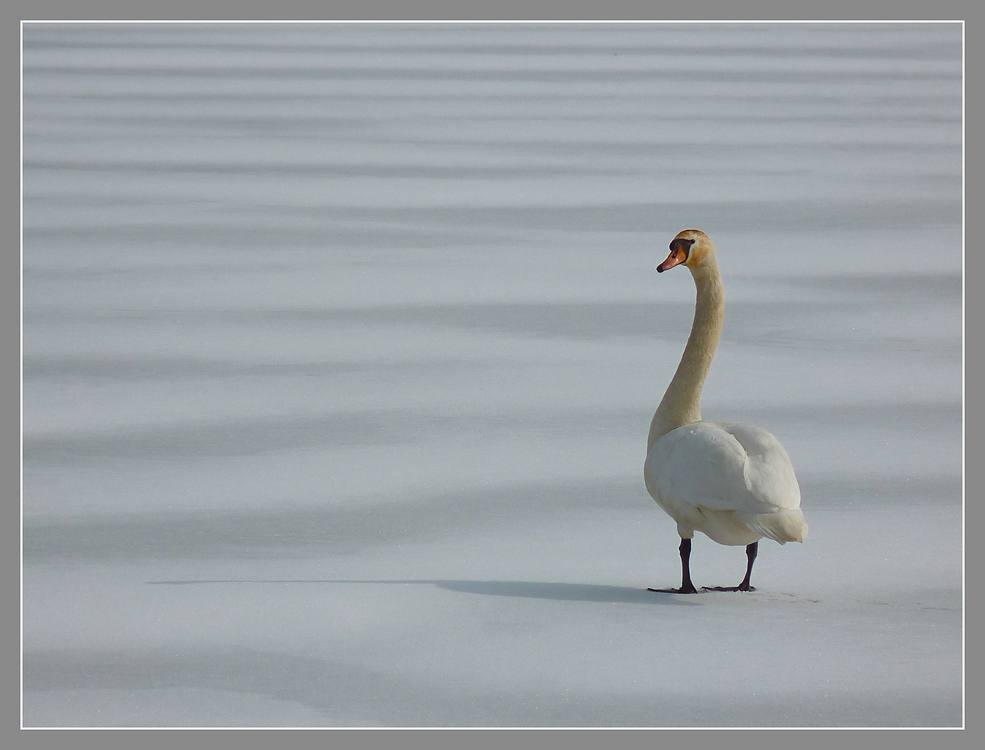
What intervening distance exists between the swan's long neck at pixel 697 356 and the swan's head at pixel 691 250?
0.01 meters

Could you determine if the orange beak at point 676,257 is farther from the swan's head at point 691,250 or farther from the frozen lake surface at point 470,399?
the frozen lake surface at point 470,399

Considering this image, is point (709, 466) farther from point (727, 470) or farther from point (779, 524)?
point (779, 524)

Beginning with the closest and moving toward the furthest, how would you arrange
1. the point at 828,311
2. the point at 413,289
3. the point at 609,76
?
1. the point at 828,311
2. the point at 413,289
3. the point at 609,76

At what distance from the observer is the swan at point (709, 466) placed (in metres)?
2.13

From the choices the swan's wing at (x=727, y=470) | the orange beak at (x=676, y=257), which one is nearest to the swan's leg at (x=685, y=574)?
the swan's wing at (x=727, y=470)

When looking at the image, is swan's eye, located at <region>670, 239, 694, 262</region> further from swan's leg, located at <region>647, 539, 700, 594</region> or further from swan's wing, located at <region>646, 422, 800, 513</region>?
swan's leg, located at <region>647, 539, 700, 594</region>

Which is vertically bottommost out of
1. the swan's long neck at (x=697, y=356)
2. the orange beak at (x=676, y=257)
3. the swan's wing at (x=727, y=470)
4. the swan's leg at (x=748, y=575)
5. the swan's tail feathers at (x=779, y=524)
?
the swan's leg at (x=748, y=575)

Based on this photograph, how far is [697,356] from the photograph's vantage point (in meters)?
2.35

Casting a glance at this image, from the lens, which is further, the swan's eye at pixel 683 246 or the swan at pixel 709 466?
the swan's eye at pixel 683 246

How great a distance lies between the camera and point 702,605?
234 centimetres

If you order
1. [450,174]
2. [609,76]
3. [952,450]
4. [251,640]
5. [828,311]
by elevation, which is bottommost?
[251,640]

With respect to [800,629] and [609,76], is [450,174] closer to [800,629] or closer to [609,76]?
[609,76]

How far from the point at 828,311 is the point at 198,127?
135 inches

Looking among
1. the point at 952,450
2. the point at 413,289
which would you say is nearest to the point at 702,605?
the point at 952,450
